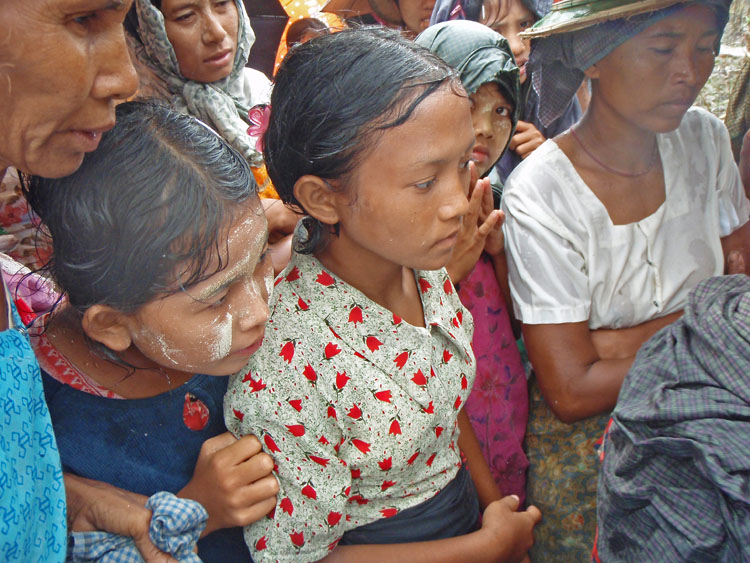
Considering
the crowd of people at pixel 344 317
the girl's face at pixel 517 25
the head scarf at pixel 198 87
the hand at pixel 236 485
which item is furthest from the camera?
the girl's face at pixel 517 25

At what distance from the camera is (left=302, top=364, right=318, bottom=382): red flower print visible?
138 cm

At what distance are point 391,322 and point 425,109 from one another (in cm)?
49

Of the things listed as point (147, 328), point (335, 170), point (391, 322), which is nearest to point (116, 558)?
point (147, 328)

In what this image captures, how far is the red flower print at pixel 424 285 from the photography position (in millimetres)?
1690

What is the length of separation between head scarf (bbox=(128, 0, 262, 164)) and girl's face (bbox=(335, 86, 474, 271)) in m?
1.09

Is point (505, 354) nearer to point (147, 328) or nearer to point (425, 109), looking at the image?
point (425, 109)

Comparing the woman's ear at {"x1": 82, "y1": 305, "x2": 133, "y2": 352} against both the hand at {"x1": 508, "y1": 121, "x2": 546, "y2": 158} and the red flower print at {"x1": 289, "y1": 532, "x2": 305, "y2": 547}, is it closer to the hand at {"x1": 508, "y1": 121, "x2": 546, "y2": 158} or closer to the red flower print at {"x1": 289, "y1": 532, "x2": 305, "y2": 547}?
the red flower print at {"x1": 289, "y1": 532, "x2": 305, "y2": 547}

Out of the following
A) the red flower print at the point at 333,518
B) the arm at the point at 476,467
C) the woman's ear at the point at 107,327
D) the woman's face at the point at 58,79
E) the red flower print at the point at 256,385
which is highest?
the woman's face at the point at 58,79

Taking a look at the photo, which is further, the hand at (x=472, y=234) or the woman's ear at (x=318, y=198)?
the hand at (x=472, y=234)

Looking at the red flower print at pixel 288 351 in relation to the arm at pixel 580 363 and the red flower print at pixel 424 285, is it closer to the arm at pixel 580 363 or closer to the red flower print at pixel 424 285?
the red flower print at pixel 424 285

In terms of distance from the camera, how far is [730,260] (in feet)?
7.21

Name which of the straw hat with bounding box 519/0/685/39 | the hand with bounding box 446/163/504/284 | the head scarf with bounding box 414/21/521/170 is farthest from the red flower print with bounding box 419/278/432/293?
the straw hat with bounding box 519/0/685/39

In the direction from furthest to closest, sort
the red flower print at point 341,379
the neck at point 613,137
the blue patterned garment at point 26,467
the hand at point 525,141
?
the hand at point 525,141 → the neck at point 613,137 → the red flower print at point 341,379 → the blue patterned garment at point 26,467

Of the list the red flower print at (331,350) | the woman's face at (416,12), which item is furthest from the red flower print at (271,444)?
the woman's face at (416,12)
